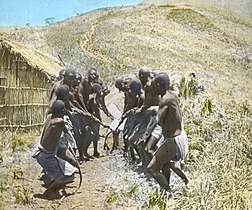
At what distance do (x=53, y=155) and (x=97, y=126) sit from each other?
1.33 meters

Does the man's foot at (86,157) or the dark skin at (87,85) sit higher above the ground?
the dark skin at (87,85)

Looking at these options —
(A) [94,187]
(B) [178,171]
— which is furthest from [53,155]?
(B) [178,171]

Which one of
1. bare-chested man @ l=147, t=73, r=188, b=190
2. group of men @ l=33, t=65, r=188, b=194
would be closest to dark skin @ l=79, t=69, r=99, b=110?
group of men @ l=33, t=65, r=188, b=194

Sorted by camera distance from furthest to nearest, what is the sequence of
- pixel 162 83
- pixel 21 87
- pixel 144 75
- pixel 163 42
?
pixel 163 42, pixel 21 87, pixel 144 75, pixel 162 83

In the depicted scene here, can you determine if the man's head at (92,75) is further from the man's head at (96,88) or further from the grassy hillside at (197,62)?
the grassy hillside at (197,62)

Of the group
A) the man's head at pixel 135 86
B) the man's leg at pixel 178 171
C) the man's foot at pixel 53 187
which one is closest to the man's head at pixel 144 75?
the man's head at pixel 135 86

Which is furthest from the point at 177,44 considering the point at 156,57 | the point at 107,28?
the point at 107,28

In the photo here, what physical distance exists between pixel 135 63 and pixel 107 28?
1.93m

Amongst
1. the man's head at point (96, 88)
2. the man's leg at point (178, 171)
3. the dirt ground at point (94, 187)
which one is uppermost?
the man's head at point (96, 88)

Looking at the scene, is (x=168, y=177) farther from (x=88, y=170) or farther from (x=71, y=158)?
(x=88, y=170)

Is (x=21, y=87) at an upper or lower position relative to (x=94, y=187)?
upper

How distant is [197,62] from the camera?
6297 millimetres

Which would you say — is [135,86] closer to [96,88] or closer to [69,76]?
[96,88]

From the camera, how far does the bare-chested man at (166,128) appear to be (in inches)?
151
